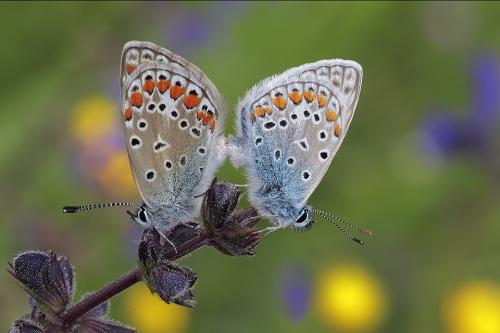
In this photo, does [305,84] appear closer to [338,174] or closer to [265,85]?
[265,85]

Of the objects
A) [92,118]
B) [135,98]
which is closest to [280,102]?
[135,98]

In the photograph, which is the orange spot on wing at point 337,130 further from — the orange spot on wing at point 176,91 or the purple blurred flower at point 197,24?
the purple blurred flower at point 197,24

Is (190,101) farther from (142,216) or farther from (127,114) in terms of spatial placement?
(142,216)

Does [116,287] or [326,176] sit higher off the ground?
[116,287]

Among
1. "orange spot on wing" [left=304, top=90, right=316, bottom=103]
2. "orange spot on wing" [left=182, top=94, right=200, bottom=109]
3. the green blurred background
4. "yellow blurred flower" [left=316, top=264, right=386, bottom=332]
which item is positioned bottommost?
"yellow blurred flower" [left=316, top=264, right=386, bottom=332]

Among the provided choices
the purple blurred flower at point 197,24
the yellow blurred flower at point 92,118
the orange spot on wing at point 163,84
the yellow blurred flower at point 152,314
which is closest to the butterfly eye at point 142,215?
the orange spot on wing at point 163,84

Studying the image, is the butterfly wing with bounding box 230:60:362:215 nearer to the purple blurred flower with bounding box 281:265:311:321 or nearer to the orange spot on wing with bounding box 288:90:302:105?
the orange spot on wing with bounding box 288:90:302:105

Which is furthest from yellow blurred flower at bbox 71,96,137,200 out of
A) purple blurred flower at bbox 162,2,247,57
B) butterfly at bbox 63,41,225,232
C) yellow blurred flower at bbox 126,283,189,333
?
butterfly at bbox 63,41,225,232
